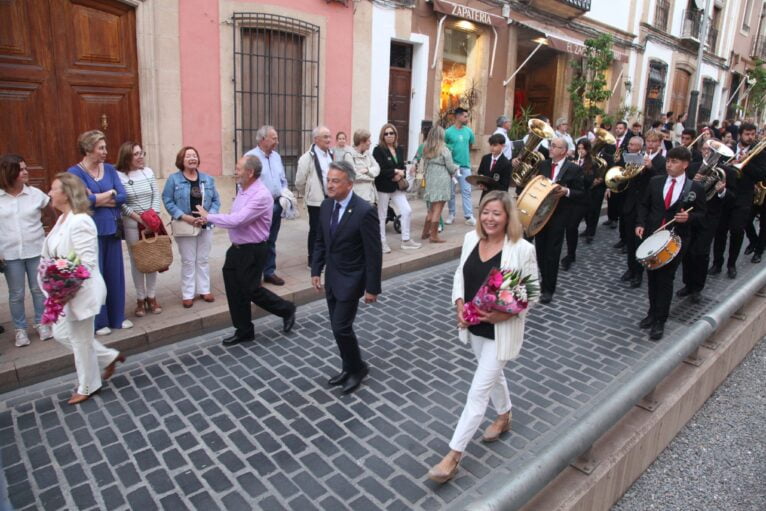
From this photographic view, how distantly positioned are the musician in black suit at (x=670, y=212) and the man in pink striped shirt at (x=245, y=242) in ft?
13.3

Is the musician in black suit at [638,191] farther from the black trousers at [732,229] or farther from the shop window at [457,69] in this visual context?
the shop window at [457,69]

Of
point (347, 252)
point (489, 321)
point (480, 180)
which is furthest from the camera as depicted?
point (480, 180)

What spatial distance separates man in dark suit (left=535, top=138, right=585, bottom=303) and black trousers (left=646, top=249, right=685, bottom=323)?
1.18 meters

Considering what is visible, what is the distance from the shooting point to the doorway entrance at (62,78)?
707cm

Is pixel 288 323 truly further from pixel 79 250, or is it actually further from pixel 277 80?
pixel 277 80

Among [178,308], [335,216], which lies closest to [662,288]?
[335,216]

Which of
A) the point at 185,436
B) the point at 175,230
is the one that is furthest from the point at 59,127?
the point at 185,436

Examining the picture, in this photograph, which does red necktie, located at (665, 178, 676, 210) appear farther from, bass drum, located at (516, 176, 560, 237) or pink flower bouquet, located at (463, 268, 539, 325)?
pink flower bouquet, located at (463, 268, 539, 325)

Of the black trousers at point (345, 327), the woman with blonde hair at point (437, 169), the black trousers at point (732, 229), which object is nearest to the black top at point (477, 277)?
the black trousers at point (345, 327)

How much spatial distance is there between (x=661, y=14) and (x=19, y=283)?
22661 mm

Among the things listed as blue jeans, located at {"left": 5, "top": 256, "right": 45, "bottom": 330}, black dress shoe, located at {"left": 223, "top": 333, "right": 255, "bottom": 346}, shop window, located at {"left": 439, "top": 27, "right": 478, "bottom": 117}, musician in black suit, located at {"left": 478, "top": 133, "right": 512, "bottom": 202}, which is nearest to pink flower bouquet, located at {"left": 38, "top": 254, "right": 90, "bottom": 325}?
blue jeans, located at {"left": 5, "top": 256, "right": 45, "bottom": 330}

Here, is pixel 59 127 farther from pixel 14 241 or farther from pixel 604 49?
pixel 604 49

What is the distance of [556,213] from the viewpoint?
6.92m

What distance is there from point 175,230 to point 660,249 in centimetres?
495
